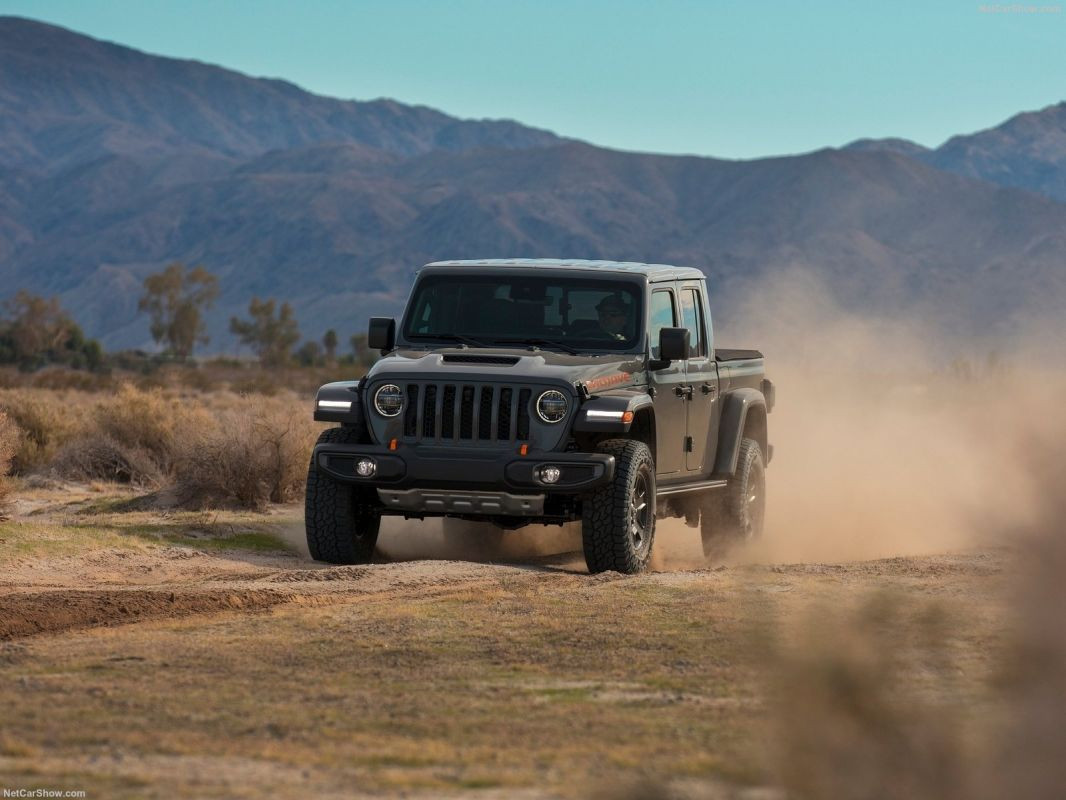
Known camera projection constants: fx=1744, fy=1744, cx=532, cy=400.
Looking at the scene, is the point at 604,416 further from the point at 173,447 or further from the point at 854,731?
the point at 173,447

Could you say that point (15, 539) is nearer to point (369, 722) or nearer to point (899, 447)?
point (369, 722)

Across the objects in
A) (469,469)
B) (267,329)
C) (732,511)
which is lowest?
(267,329)

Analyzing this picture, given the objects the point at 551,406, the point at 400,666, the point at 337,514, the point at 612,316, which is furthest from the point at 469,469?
the point at 400,666

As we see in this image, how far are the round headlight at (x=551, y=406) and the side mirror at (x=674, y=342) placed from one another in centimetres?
117

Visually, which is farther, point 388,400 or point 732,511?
point 732,511

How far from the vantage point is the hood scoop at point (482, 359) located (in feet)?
40.7

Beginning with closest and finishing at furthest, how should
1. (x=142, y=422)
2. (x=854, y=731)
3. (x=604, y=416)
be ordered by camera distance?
(x=854, y=731), (x=604, y=416), (x=142, y=422)

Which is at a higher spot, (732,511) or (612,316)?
(612,316)

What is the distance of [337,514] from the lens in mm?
12961

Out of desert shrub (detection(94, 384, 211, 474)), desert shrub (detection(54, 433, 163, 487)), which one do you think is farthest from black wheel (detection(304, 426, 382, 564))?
desert shrub (detection(94, 384, 211, 474))

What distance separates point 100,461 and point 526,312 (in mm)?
11181

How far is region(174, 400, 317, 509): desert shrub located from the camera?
60.3 feet

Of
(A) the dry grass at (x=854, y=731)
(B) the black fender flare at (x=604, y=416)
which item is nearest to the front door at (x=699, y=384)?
(B) the black fender flare at (x=604, y=416)

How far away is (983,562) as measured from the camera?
44.8 feet
